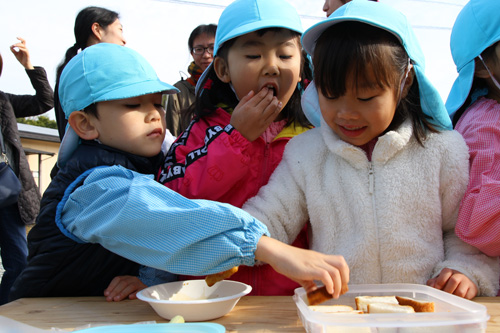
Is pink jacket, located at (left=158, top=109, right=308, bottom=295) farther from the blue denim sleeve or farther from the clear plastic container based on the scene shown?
the clear plastic container

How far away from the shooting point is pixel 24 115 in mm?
3395

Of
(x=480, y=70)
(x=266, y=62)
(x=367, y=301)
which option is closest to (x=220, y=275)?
(x=367, y=301)

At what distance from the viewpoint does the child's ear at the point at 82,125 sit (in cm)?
150

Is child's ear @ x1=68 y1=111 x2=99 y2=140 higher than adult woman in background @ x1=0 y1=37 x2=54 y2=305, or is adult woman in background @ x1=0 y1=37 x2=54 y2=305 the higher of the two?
child's ear @ x1=68 y1=111 x2=99 y2=140

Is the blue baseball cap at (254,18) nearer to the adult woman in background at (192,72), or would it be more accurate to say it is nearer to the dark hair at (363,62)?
the dark hair at (363,62)

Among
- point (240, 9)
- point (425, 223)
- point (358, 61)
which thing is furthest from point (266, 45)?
point (425, 223)

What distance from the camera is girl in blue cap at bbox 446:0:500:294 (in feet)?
4.00

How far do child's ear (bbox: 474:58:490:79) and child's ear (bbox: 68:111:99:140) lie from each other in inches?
57.4

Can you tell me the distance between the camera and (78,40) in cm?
297

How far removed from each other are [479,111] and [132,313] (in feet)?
4.42

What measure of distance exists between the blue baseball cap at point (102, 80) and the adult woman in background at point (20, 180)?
1690 mm

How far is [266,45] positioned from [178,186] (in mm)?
592

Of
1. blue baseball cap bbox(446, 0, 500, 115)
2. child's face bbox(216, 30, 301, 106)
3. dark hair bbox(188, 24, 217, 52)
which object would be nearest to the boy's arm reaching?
child's face bbox(216, 30, 301, 106)

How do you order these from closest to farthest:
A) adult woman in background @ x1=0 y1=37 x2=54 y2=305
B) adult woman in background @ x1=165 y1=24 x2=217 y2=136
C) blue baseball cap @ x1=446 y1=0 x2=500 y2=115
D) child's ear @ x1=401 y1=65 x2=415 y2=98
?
1. child's ear @ x1=401 y1=65 x2=415 y2=98
2. blue baseball cap @ x1=446 y1=0 x2=500 y2=115
3. adult woman in background @ x1=0 y1=37 x2=54 y2=305
4. adult woman in background @ x1=165 y1=24 x2=217 y2=136
